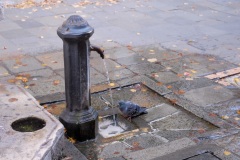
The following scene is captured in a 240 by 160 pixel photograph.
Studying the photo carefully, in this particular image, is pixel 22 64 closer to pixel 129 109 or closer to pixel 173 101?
pixel 129 109

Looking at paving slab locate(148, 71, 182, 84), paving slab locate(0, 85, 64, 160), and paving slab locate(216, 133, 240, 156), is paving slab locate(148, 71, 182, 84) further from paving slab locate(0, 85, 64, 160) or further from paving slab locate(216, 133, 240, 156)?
paving slab locate(0, 85, 64, 160)

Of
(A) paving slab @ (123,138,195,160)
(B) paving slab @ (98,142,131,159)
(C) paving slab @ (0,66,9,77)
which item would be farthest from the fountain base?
(C) paving slab @ (0,66,9,77)

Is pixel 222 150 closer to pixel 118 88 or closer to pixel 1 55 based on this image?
pixel 118 88

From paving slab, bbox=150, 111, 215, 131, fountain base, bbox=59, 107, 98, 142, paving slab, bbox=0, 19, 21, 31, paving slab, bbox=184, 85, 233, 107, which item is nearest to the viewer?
fountain base, bbox=59, 107, 98, 142

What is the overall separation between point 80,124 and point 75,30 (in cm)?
110

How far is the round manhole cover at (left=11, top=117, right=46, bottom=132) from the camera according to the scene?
4.20 metres

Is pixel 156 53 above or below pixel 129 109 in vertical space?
below

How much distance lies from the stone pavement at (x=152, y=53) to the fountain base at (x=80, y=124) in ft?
1.12

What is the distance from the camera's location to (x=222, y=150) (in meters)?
4.52

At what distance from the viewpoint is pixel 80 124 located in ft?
15.4

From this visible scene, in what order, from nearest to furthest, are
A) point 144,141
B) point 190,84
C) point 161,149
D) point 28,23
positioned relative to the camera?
1. point 161,149
2. point 144,141
3. point 190,84
4. point 28,23

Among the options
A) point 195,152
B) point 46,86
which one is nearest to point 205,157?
point 195,152

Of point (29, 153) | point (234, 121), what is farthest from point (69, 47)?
point (234, 121)

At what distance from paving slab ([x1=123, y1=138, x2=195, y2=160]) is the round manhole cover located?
0.98m
